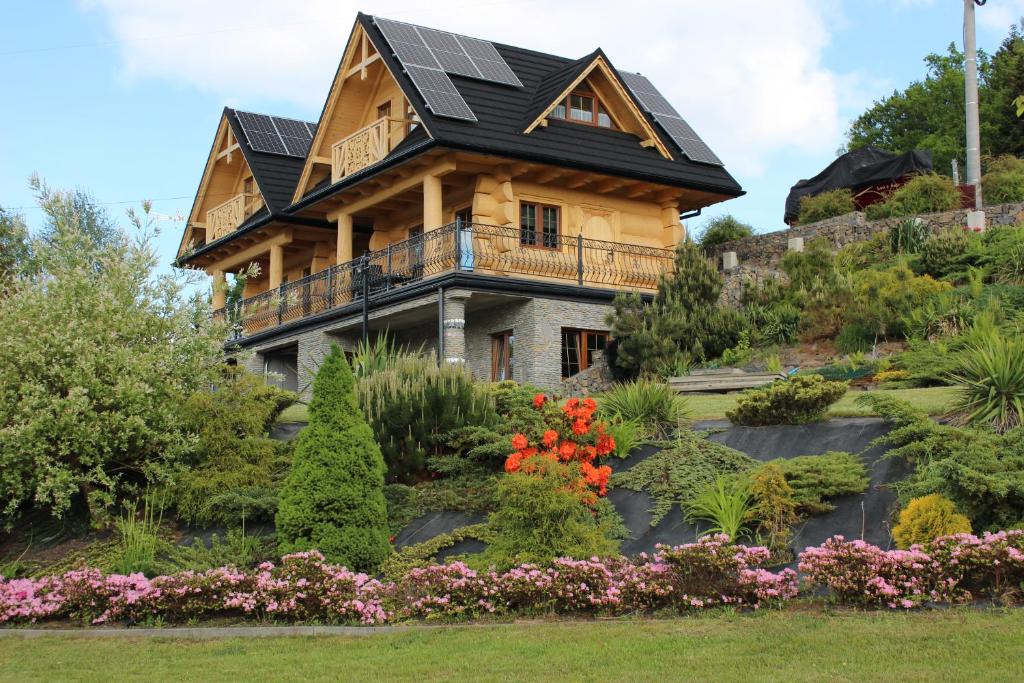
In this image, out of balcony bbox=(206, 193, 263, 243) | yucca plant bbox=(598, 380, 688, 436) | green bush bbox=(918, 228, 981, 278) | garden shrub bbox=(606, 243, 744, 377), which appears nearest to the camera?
yucca plant bbox=(598, 380, 688, 436)

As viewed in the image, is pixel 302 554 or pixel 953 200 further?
pixel 953 200

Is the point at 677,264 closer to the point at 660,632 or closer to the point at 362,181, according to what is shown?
the point at 362,181

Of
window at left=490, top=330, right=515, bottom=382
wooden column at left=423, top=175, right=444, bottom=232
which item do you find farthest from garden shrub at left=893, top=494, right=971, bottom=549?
wooden column at left=423, top=175, right=444, bottom=232

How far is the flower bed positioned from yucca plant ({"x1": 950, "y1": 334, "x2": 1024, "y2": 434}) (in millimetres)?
2866

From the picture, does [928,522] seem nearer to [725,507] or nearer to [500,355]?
[725,507]

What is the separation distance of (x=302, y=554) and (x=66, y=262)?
20.7 ft

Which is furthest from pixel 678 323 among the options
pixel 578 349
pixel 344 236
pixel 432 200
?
pixel 344 236

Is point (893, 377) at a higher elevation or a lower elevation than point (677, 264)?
lower

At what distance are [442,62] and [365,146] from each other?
94.7 inches

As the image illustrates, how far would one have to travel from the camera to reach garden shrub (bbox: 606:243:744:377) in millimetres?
19469

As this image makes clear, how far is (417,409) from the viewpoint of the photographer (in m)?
13.3

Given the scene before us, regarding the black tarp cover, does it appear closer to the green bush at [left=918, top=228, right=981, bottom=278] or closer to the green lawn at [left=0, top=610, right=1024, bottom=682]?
the green bush at [left=918, top=228, right=981, bottom=278]

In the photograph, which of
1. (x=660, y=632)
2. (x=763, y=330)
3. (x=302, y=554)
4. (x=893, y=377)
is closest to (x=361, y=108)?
(x=763, y=330)

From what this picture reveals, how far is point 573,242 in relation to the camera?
23.0 meters
